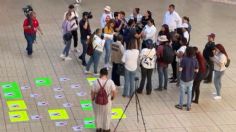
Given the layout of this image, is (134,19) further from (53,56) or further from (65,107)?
(65,107)

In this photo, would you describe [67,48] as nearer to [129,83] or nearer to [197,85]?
[129,83]

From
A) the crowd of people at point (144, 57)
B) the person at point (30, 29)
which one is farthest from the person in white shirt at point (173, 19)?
the person at point (30, 29)

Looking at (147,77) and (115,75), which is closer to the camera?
(147,77)

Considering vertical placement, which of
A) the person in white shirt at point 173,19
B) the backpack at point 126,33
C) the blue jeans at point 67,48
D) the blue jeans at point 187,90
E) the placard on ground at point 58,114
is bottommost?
the placard on ground at point 58,114

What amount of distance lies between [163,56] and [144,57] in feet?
1.96

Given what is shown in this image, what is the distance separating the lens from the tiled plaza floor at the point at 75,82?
37.6 ft

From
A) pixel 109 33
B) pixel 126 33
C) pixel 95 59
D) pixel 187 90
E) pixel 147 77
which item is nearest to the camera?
pixel 187 90

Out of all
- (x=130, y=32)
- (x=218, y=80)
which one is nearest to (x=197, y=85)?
(x=218, y=80)

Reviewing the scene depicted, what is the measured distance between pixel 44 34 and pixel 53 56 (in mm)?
2636

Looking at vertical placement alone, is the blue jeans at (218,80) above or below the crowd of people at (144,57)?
below

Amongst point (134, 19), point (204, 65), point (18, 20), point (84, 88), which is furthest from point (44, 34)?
point (204, 65)

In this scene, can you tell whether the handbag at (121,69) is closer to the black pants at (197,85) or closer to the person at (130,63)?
the person at (130,63)

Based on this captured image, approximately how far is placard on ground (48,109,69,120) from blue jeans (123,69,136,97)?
180cm

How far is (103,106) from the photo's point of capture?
10.4m
